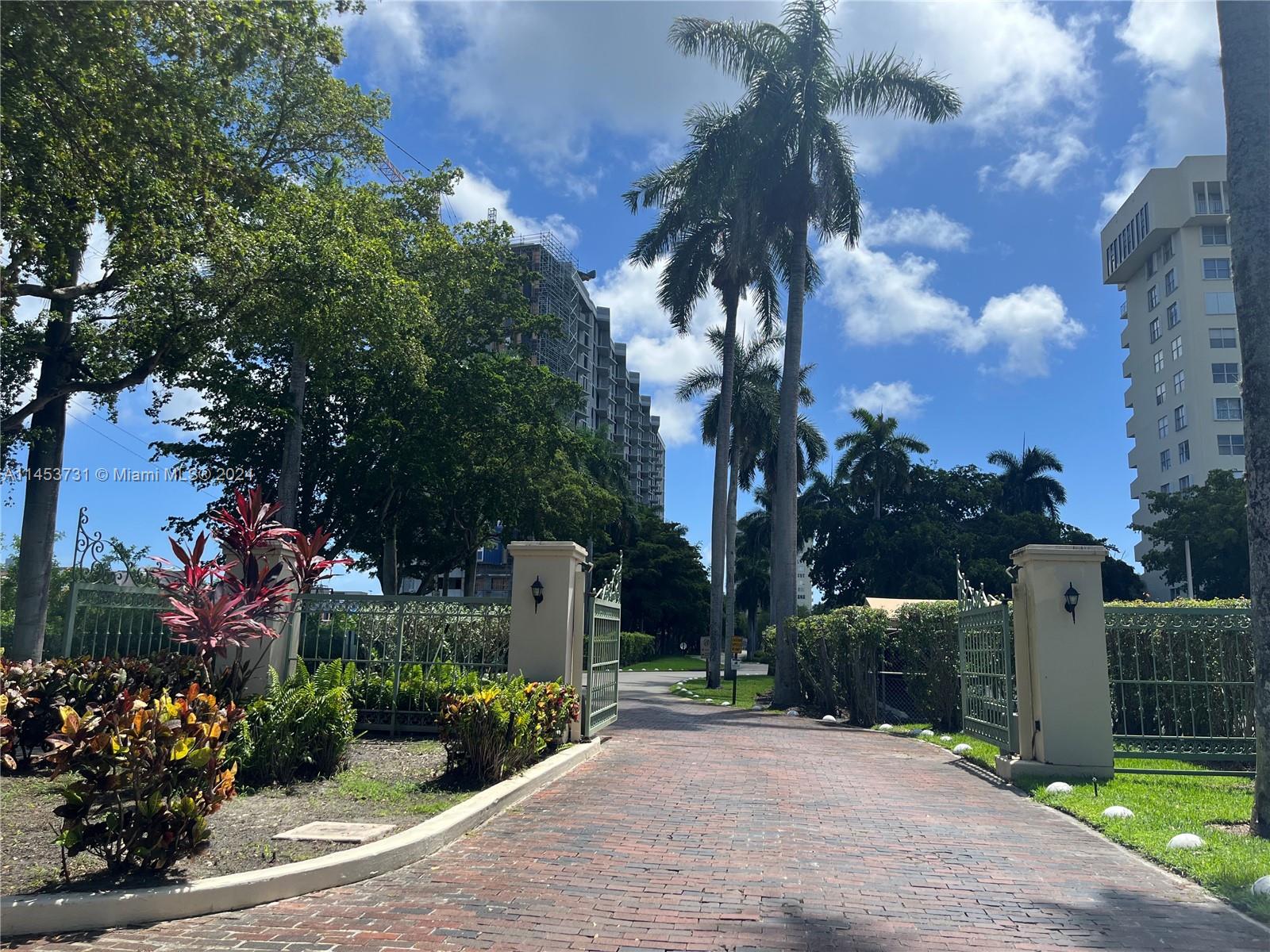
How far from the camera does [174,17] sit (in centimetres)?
912

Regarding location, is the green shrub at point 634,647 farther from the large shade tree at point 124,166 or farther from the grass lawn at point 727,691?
the large shade tree at point 124,166

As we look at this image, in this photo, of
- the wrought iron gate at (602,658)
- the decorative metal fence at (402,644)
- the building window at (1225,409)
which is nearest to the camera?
the decorative metal fence at (402,644)

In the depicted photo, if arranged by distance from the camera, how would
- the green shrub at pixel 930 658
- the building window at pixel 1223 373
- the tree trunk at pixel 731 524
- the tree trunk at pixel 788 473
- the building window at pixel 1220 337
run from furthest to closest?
the building window at pixel 1220 337, the building window at pixel 1223 373, the tree trunk at pixel 731 524, the tree trunk at pixel 788 473, the green shrub at pixel 930 658

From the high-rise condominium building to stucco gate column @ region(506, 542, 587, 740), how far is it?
55282mm

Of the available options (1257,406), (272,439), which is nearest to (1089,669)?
(1257,406)

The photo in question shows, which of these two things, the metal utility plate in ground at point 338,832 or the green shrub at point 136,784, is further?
the metal utility plate in ground at point 338,832

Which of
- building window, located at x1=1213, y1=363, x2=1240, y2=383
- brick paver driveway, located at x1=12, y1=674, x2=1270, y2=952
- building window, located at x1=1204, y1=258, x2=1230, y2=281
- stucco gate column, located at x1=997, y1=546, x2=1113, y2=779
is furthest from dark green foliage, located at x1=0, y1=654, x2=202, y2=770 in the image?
building window, located at x1=1204, y1=258, x2=1230, y2=281

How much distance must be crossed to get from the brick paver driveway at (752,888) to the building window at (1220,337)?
6140 centimetres

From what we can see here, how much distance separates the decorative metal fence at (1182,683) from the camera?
437 inches

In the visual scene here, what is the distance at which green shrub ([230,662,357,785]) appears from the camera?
8.36 m

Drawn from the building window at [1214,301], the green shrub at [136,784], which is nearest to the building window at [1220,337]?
the building window at [1214,301]

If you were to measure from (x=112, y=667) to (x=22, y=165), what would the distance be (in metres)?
4.99

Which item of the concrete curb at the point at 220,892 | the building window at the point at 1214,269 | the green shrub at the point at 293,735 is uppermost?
the building window at the point at 1214,269

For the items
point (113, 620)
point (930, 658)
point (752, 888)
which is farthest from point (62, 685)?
point (930, 658)
